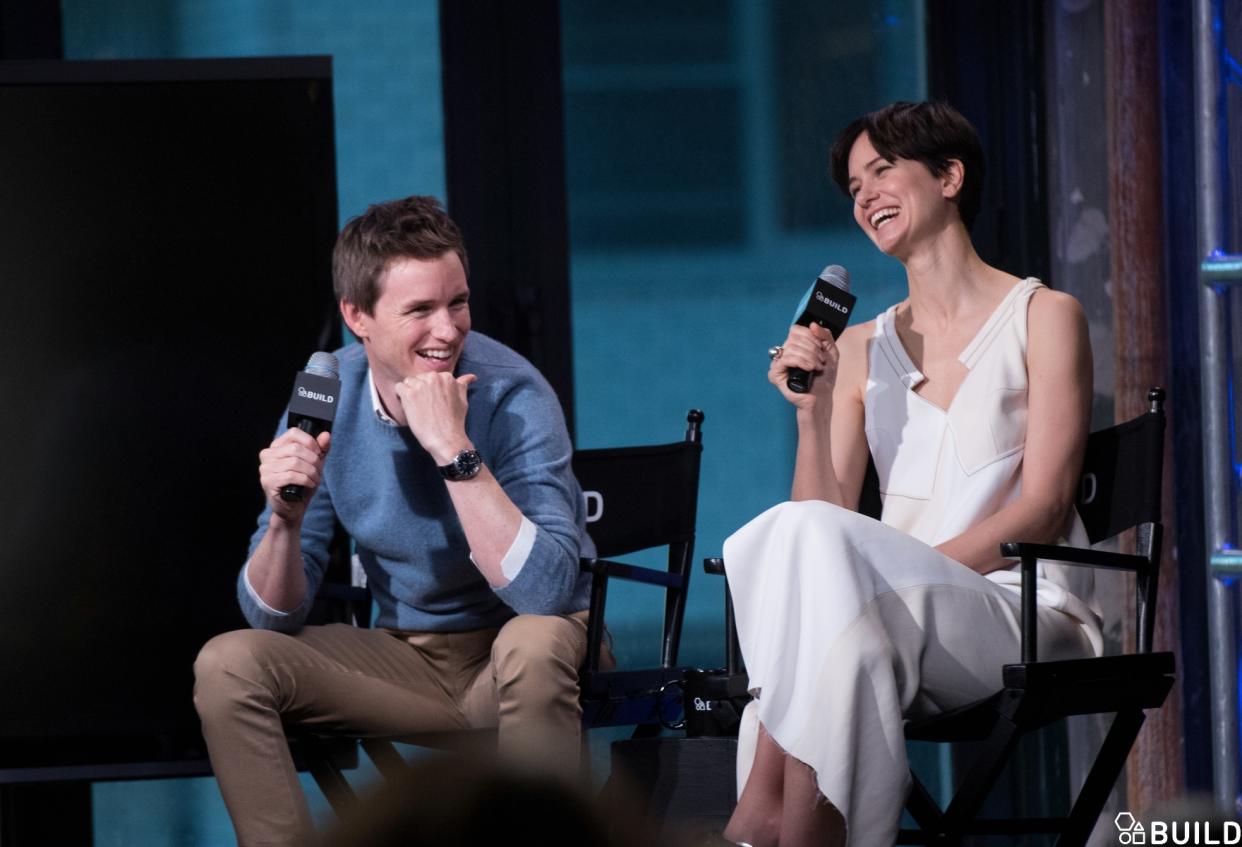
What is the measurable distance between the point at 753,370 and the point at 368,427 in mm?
1389

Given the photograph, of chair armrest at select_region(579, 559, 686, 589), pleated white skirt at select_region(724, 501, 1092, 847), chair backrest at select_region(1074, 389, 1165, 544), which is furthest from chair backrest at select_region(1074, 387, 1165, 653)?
chair armrest at select_region(579, 559, 686, 589)

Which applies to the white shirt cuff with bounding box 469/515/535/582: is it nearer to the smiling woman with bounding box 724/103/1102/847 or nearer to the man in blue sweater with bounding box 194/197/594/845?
the man in blue sweater with bounding box 194/197/594/845

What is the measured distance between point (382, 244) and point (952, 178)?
1015 millimetres

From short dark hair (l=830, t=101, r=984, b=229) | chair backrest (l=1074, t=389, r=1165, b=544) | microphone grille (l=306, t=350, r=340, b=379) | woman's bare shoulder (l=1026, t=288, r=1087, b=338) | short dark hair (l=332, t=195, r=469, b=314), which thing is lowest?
chair backrest (l=1074, t=389, r=1165, b=544)

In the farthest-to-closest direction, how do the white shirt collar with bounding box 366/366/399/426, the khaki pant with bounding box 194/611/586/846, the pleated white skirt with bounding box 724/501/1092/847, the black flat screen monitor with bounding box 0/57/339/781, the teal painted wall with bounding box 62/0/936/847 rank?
the teal painted wall with bounding box 62/0/936/847 → the black flat screen monitor with bounding box 0/57/339/781 → the white shirt collar with bounding box 366/366/399/426 → the khaki pant with bounding box 194/611/586/846 → the pleated white skirt with bounding box 724/501/1092/847

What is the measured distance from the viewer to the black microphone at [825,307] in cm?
246

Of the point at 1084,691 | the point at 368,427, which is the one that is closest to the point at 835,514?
the point at 1084,691

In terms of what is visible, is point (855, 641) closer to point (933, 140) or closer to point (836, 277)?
point (836, 277)

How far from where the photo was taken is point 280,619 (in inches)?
101

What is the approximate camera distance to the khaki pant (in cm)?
234

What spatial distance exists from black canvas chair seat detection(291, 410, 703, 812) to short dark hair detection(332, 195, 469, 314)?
586 mm

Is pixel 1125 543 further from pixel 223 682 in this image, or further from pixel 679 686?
pixel 223 682

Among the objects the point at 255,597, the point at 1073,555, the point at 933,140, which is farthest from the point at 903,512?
the point at 255,597

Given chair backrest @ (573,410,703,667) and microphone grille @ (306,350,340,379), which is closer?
microphone grille @ (306,350,340,379)
